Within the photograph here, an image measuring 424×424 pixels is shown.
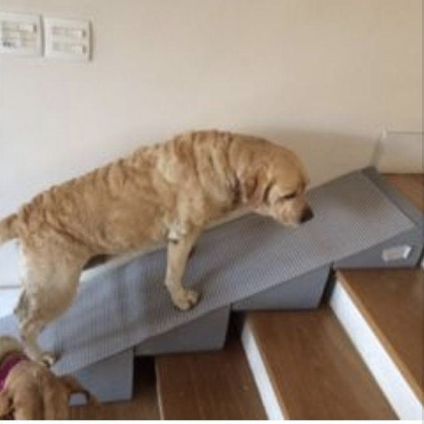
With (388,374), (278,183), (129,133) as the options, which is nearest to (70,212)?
(129,133)

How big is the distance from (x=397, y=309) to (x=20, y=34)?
1389mm

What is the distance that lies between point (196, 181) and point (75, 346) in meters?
0.68

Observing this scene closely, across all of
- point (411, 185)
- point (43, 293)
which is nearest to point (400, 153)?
point (411, 185)

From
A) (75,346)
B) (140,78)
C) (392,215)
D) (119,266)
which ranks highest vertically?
(140,78)

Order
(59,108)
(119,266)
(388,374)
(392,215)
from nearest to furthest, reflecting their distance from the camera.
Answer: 1. (388,374)
2. (59,108)
3. (392,215)
4. (119,266)

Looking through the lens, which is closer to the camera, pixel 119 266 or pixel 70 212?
pixel 70 212

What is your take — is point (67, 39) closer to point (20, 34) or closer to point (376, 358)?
point (20, 34)

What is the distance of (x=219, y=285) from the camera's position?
5.74ft

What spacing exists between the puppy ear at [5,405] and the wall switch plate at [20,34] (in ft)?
3.18

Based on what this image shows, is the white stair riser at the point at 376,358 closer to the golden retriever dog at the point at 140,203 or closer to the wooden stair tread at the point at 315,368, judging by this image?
the wooden stair tread at the point at 315,368

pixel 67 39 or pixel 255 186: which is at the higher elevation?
pixel 67 39

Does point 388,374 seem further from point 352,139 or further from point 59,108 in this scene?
point 59,108

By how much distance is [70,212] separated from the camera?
1.52m

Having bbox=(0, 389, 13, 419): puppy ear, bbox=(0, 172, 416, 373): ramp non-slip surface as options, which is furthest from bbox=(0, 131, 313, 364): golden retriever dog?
bbox=(0, 389, 13, 419): puppy ear
